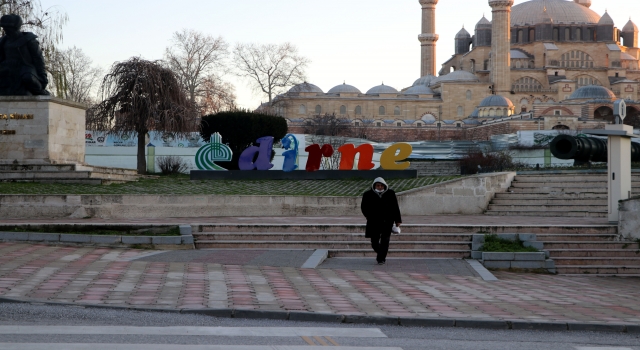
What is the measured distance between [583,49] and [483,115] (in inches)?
883

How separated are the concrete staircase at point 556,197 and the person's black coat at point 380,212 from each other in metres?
7.98

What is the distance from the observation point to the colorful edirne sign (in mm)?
23469

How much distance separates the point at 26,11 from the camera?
2494 centimetres

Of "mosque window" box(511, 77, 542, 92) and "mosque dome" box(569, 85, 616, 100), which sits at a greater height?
"mosque window" box(511, 77, 542, 92)

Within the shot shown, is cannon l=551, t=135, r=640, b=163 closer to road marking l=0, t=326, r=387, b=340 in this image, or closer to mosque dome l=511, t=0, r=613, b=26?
road marking l=0, t=326, r=387, b=340

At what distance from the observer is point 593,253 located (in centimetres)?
1312

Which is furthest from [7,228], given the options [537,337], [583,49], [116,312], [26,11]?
[583,49]

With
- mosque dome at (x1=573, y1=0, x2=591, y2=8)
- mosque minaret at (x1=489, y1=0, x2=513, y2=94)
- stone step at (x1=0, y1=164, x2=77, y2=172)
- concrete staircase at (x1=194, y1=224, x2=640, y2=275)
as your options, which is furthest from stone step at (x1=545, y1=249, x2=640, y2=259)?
mosque dome at (x1=573, y1=0, x2=591, y2=8)

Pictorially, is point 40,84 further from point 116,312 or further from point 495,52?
point 495,52

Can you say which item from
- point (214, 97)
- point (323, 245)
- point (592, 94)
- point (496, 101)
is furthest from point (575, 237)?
point (592, 94)

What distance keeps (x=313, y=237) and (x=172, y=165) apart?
63.4 ft

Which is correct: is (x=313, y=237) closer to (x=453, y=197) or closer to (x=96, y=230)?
(x=96, y=230)

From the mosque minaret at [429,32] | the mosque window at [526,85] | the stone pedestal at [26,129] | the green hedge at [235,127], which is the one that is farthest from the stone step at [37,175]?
the mosque window at [526,85]

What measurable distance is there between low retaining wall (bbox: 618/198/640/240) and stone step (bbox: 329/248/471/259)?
271 centimetres
